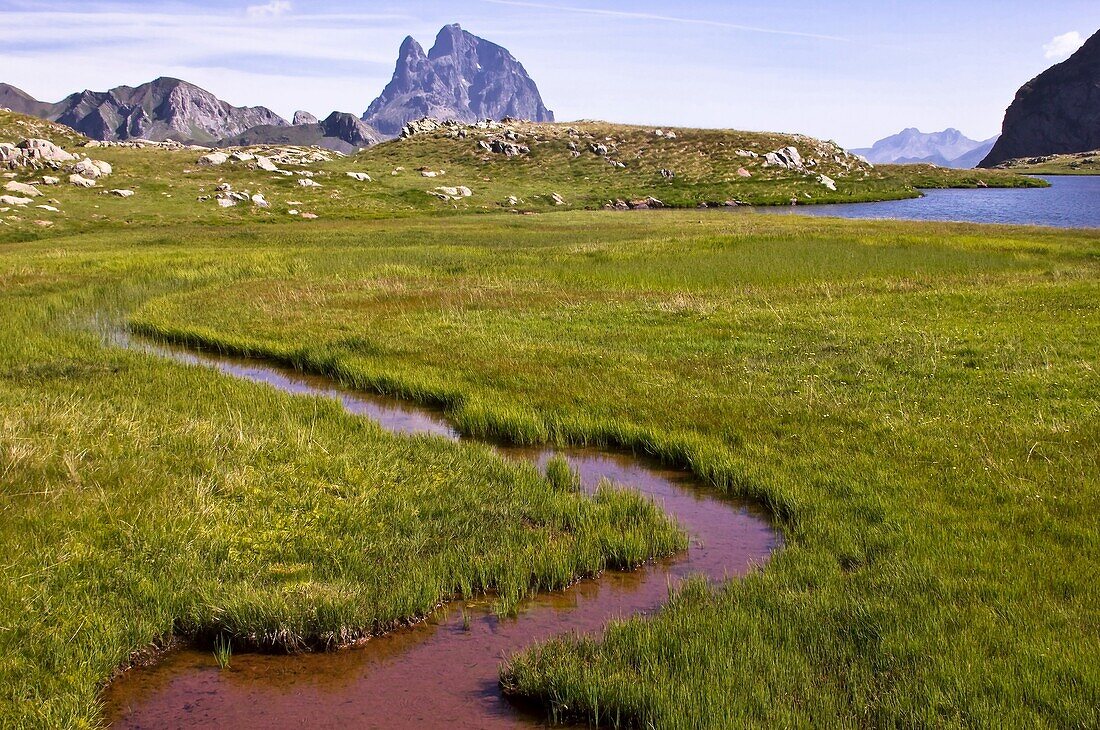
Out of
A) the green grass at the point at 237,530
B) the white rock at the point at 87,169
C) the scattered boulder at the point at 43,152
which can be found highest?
the scattered boulder at the point at 43,152

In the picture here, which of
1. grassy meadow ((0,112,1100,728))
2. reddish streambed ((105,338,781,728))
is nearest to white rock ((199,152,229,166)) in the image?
grassy meadow ((0,112,1100,728))

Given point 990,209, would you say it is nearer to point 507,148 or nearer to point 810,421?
point 507,148

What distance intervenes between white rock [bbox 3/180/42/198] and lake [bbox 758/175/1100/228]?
61.7 meters

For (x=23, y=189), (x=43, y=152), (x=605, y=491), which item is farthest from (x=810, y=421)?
(x=43, y=152)

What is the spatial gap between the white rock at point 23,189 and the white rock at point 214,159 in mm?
23031

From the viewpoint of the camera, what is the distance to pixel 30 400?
14.9 m

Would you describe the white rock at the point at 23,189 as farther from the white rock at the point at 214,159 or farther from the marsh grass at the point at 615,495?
the marsh grass at the point at 615,495

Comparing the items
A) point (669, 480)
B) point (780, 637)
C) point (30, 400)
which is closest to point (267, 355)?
point (30, 400)

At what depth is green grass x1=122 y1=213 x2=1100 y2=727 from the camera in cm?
676

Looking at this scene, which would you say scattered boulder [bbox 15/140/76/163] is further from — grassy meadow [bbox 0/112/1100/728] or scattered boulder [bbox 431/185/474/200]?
grassy meadow [bbox 0/112/1100/728]

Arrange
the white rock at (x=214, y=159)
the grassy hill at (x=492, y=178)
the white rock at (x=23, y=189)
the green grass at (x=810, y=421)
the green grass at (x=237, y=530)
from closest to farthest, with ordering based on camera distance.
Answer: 1. the green grass at (x=810, y=421)
2. the green grass at (x=237, y=530)
3. the white rock at (x=23, y=189)
4. the grassy hill at (x=492, y=178)
5. the white rock at (x=214, y=159)

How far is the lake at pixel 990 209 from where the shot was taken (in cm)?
6762

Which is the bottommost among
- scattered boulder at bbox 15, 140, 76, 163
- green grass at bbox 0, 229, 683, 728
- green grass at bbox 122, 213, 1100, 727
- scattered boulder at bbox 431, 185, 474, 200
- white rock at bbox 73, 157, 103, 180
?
green grass at bbox 0, 229, 683, 728

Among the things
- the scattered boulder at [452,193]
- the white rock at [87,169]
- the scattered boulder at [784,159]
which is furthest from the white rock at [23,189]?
the scattered boulder at [784,159]
